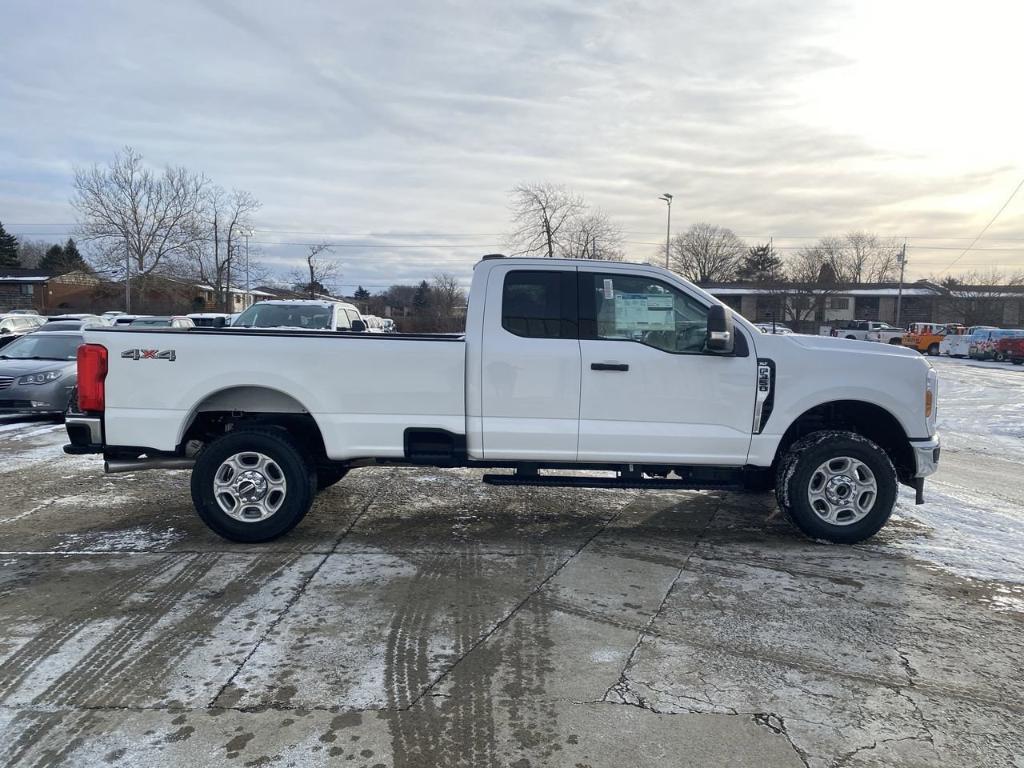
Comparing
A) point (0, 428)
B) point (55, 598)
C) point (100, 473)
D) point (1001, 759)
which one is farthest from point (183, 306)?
point (1001, 759)

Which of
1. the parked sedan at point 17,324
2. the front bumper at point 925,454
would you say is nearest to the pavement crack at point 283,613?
the front bumper at point 925,454

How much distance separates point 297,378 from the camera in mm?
5488

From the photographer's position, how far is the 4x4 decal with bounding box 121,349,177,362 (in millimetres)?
5453

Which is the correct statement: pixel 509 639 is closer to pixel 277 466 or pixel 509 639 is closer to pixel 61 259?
pixel 277 466

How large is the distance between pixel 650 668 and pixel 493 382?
8.22 ft

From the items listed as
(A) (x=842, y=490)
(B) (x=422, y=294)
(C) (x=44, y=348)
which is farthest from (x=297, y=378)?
(B) (x=422, y=294)

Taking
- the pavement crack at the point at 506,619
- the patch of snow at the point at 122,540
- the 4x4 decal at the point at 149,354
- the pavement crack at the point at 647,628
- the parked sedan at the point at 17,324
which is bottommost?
the patch of snow at the point at 122,540

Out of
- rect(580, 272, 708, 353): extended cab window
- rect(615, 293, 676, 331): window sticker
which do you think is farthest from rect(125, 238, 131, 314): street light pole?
rect(615, 293, 676, 331): window sticker

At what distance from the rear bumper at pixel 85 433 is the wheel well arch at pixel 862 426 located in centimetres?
528

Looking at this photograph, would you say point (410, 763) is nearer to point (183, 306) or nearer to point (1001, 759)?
point (1001, 759)

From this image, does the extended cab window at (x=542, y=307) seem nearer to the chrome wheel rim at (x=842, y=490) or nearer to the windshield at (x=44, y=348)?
the chrome wheel rim at (x=842, y=490)

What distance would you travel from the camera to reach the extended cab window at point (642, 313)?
5535 mm

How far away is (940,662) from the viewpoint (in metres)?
3.77

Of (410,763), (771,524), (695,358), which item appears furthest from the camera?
(771,524)
